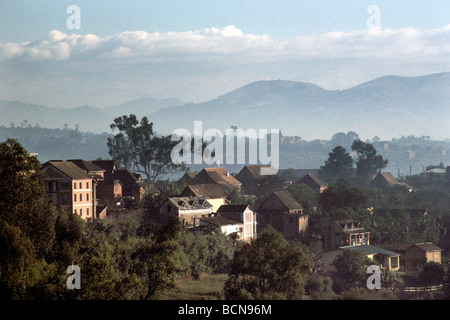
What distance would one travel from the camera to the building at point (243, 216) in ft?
195

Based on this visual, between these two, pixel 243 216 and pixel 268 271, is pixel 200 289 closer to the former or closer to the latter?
pixel 268 271

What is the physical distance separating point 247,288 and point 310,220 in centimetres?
2946

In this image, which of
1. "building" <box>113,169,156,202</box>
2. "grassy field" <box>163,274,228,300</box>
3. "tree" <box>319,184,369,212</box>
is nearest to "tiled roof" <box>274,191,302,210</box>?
"tree" <box>319,184,369,212</box>

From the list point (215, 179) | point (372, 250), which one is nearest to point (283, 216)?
point (372, 250)

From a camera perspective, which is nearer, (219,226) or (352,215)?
(219,226)

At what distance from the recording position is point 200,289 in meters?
43.7

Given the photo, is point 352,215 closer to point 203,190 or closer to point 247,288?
point 203,190

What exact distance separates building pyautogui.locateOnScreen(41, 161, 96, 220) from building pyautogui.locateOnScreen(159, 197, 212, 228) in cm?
517

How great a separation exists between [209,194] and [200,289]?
70.3 feet

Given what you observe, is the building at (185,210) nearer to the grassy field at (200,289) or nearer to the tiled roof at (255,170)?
the grassy field at (200,289)

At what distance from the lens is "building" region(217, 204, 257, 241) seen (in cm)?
5950

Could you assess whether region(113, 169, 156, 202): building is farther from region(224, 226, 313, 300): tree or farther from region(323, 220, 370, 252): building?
region(224, 226, 313, 300): tree

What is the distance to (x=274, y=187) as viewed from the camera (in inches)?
3361
